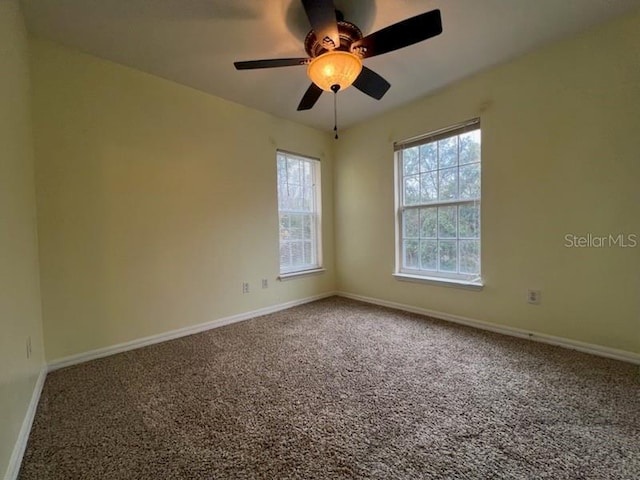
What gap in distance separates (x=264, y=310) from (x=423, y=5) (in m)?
3.26

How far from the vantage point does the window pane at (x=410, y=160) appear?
338 cm

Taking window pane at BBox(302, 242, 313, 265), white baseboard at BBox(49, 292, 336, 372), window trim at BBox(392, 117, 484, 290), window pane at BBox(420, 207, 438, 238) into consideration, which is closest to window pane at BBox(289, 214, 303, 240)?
window pane at BBox(302, 242, 313, 265)

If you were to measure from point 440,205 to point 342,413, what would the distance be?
2438 mm

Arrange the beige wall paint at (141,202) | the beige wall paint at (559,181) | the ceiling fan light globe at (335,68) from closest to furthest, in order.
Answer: the ceiling fan light globe at (335,68)
the beige wall paint at (559,181)
the beige wall paint at (141,202)

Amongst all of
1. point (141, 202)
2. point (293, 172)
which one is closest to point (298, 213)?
point (293, 172)

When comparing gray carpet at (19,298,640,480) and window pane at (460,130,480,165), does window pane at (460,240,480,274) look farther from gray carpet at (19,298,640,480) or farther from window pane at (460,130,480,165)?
window pane at (460,130,480,165)

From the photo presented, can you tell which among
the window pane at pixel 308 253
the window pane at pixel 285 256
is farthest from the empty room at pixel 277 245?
the window pane at pixel 308 253

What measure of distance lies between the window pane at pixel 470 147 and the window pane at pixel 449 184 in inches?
5.8

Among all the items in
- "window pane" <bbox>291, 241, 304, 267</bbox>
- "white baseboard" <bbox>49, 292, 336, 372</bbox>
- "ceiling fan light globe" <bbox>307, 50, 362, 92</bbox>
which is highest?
"ceiling fan light globe" <bbox>307, 50, 362, 92</bbox>

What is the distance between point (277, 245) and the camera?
3650 millimetres

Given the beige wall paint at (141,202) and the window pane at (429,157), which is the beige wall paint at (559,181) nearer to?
the window pane at (429,157)

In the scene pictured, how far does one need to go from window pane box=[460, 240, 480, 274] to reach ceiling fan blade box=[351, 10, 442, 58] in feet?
6.69

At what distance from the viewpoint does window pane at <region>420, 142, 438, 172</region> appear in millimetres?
3195

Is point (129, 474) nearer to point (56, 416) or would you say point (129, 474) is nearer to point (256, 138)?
point (56, 416)
